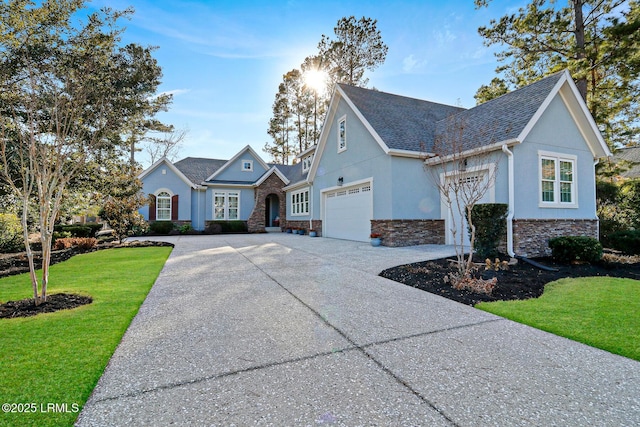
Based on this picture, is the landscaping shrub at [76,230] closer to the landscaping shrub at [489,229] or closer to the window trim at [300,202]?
the window trim at [300,202]

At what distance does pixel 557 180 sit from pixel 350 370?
10.7 m

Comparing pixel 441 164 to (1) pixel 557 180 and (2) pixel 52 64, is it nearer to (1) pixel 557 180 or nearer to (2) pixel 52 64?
(1) pixel 557 180

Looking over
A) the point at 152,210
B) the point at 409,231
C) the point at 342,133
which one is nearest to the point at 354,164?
the point at 342,133

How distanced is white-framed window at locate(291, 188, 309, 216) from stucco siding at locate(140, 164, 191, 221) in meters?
7.10

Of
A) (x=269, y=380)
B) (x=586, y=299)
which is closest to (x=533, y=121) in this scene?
(x=586, y=299)

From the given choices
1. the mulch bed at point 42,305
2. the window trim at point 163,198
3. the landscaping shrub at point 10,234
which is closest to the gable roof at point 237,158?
the window trim at point 163,198

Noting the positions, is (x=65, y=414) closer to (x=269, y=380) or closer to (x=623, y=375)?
(x=269, y=380)

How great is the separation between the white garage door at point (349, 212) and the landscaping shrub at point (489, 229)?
488 cm

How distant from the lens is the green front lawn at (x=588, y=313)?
3165mm

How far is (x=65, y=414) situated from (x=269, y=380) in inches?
51.8

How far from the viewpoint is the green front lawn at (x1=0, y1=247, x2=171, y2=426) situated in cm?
203

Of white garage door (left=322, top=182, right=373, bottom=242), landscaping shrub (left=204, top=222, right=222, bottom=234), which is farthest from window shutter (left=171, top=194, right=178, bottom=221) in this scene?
white garage door (left=322, top=182, right=373, bottom=242)

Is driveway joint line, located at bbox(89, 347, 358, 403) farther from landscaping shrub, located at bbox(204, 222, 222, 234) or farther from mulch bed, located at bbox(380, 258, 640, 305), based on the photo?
landscaping shrub, located at bbox(204, 222, 222, 234)

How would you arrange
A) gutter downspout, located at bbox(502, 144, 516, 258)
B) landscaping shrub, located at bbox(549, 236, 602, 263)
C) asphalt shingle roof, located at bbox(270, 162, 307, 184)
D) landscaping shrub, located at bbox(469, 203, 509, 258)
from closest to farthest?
landscaping shrub, located at bbox(469, 203, 509, 258)
landscaping shrub, located at bbox(549, 236, 602, 263)
gutter downspout, located at bbox(502, 144, 516, 258)
asphalt shingle roof, located at bbox(270, 162, 307, 184)
